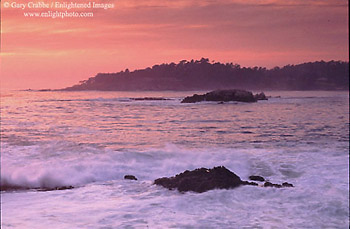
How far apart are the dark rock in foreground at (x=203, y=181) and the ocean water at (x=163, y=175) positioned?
0.27m

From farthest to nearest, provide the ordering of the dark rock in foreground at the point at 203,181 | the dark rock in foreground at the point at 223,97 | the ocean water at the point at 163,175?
1. the dark rock in foreground at the point at 223,97
2. the dark rock in foreground at the point at 203,181
3. the ocean water at the point at 163,175

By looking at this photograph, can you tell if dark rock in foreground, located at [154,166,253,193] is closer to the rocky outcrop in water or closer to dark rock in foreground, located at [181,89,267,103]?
the rocky outcrop in water

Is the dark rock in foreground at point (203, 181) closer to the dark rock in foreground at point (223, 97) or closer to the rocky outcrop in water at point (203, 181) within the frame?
the rocky outcrop in water at point (203, 181)

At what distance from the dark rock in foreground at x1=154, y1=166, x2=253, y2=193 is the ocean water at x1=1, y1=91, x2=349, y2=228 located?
0.27m

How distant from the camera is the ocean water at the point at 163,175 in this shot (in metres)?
9.26

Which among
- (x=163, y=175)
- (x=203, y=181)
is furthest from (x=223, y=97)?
(x=203, y=181)

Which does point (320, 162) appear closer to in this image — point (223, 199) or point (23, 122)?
point (223, 199)

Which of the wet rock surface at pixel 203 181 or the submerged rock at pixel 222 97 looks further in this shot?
the submerged rock at pixel 222 97

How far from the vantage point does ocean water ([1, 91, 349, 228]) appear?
9258 mm

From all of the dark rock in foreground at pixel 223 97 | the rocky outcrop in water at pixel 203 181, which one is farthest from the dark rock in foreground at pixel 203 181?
the dark rock in foreground at pixel 223 97

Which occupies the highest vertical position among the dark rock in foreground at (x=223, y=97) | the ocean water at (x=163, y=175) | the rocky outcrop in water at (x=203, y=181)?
the dark rock in foreground at (x=223, y=97)

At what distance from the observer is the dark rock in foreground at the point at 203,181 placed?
11.0 m

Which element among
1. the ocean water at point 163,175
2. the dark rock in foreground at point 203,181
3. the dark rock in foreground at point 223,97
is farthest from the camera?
the dark rock in foreground at point 223,97

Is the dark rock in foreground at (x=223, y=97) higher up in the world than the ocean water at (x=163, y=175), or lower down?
higher up
